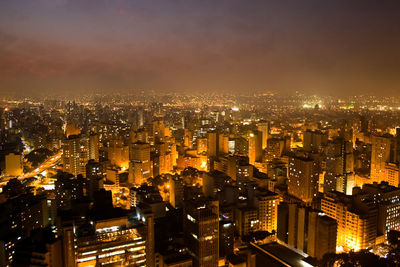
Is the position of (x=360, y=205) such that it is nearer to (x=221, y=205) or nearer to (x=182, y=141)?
(x=221, y=205)

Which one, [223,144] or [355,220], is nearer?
[355,220]

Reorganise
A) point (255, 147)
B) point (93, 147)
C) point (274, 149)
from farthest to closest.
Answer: point (255, 147)
point (274, 149)
point (93, 147)

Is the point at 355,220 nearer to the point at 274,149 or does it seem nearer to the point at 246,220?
the point at 246,220

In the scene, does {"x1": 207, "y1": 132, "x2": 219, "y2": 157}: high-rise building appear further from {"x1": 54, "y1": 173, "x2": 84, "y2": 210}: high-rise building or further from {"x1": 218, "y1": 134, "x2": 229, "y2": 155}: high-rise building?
{"x1": 54, "y1": 173, "x2": 84, "y2": 210}: high-rise building

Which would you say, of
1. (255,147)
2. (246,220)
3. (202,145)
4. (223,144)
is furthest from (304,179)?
(202,145)

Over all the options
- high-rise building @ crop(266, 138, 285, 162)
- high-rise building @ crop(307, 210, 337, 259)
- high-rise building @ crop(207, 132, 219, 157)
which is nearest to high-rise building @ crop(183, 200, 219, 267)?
high-rise building @ crop(307, 210, 337, 259)

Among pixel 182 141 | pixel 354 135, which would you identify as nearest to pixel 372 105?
pixel 354 135
